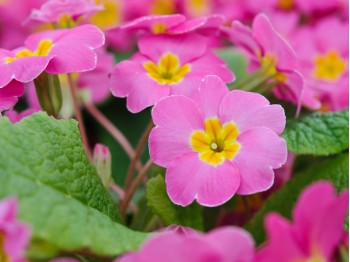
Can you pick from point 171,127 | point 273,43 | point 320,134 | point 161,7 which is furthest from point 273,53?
point 161,7

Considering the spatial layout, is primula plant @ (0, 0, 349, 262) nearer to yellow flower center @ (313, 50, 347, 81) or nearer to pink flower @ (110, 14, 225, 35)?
pink flower @ (110, 14, 225, 35)

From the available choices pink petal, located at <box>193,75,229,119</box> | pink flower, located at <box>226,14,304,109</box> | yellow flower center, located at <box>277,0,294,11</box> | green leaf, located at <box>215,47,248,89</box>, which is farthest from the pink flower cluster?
yellow flower center, located at <box>277,0,294,11</box>

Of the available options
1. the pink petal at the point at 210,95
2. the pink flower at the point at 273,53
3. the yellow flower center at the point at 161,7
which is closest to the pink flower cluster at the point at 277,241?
the pink petal at the point at 210,95

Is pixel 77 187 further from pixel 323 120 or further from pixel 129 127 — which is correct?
pixel 129 127

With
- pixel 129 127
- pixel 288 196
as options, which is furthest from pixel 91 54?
pixel 129 127

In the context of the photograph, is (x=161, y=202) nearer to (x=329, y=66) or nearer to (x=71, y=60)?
(x=71, y=60)

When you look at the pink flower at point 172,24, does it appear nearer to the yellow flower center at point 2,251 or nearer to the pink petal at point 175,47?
the pink petal at point 175,47
